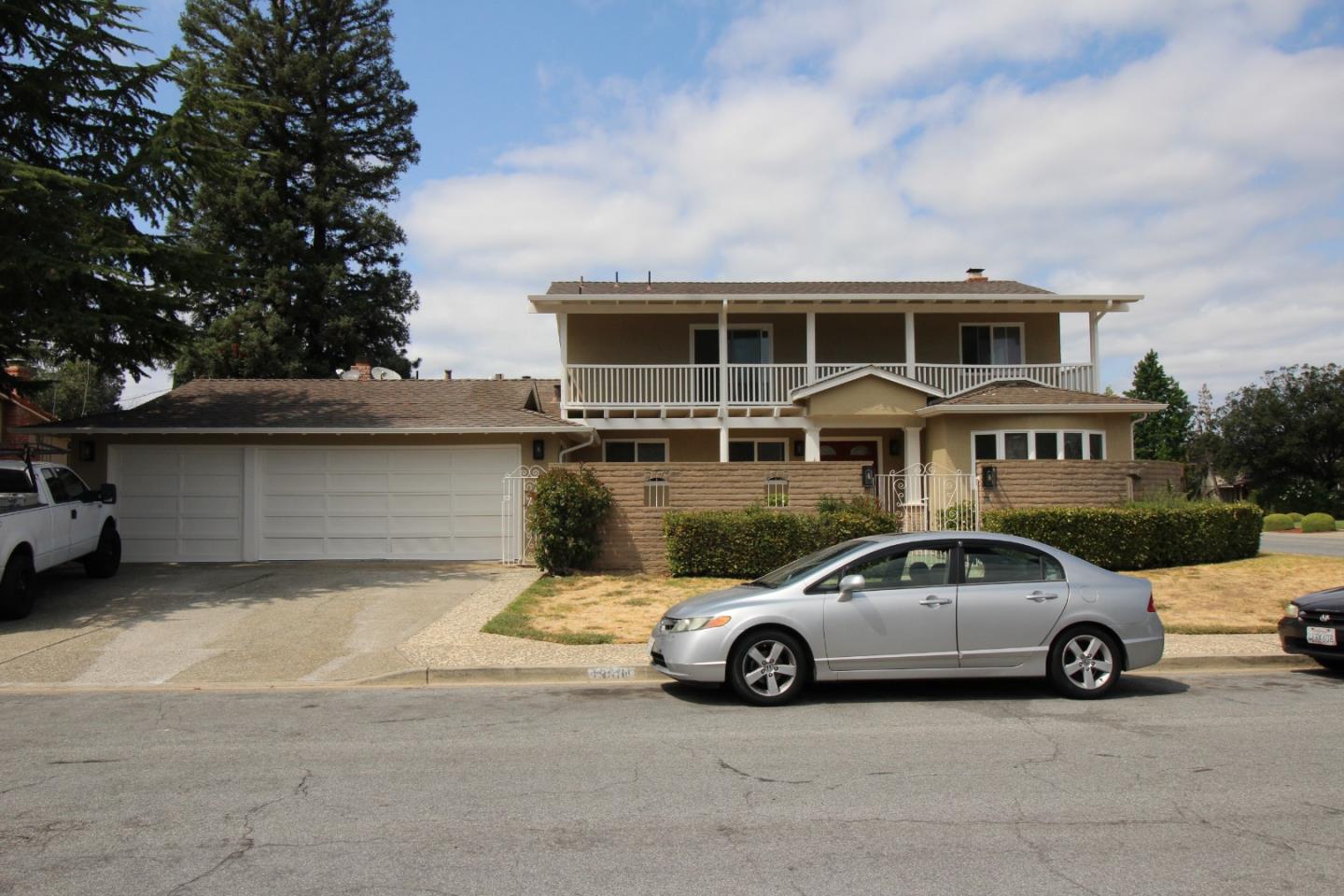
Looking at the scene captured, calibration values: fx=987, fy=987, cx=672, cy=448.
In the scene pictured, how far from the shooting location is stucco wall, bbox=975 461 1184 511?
1727 centimetres

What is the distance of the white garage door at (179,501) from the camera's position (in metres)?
18.5

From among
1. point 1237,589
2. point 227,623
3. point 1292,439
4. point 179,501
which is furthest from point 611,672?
point 1292,439

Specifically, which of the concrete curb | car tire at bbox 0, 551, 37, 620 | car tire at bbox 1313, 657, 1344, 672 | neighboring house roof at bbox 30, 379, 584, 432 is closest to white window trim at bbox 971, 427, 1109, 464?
neighboring house roof at bbox 30, 379, 584, 432

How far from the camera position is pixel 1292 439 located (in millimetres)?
47938

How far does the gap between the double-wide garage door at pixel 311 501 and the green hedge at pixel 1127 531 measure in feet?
30.6

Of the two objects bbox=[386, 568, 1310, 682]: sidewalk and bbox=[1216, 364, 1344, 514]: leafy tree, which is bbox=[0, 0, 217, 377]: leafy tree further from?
bbox=[1216, 364, 1344, 514]: leafy tree

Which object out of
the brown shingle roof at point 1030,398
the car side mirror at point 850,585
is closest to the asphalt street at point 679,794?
the car side mirror at point 850,585

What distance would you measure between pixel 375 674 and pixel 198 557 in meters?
10.7

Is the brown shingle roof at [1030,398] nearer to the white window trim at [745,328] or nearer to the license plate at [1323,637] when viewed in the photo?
the white window trim at [745,328]

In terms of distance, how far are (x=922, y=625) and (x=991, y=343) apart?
59.2 ft

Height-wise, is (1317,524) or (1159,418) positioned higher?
(1159,418)

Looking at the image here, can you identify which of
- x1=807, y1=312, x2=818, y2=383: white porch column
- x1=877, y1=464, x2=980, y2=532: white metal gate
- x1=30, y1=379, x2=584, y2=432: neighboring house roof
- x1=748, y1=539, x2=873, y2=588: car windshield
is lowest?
x1=748, y1=539, x2=873, y2=588: car windshield

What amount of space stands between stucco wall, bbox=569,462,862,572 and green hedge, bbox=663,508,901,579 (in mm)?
648

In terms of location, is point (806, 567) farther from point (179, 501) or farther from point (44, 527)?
point (179, 501)
